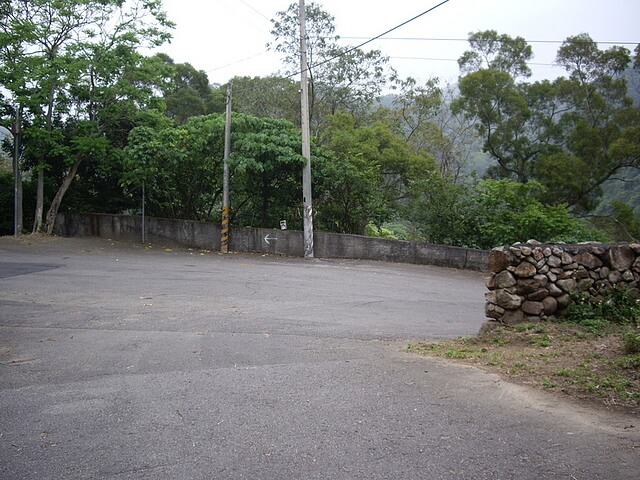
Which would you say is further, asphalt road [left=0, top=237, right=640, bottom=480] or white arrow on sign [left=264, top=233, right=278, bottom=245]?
white arrow on sign [left=264, top=233, right=278, bottom=245]

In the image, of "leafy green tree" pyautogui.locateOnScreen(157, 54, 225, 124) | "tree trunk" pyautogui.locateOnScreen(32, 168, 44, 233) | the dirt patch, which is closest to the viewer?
the dirt patch

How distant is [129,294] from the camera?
11.0m

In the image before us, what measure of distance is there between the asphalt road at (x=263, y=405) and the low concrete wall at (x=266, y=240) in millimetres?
9780

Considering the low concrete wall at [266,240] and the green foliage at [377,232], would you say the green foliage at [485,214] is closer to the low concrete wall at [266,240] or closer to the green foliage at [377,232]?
the low concrete wall at [266,240]

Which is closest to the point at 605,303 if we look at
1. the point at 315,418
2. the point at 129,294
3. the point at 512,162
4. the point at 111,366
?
the point at 315,418

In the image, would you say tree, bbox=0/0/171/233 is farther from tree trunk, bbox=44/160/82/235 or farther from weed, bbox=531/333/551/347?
weed, bbox=531/333/551/347

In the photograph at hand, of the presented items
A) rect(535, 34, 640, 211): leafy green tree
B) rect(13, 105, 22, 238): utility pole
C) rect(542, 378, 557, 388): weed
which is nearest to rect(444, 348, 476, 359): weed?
rect(542, 378, 557, 388): weed

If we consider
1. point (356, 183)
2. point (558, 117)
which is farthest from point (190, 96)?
point (558, 117)

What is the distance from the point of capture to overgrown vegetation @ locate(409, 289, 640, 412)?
480 centimetres

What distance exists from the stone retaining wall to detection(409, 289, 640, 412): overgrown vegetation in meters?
0.20

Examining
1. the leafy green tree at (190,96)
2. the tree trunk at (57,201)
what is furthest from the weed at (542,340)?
the leafy green tree at (190,96)

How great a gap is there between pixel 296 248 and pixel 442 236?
5789 millimetres

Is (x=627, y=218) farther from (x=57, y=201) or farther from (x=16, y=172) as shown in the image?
(x=16, y=172)

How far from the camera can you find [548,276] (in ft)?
24.0
